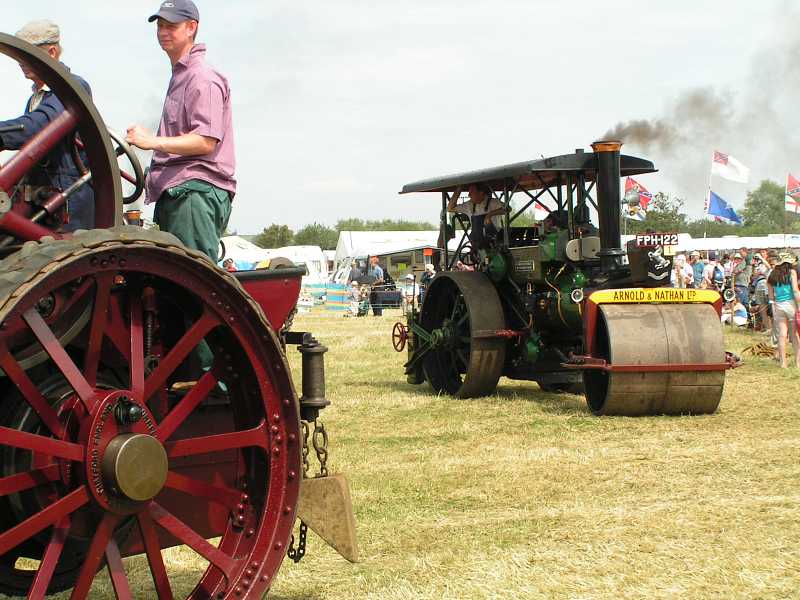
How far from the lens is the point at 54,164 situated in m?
3.16

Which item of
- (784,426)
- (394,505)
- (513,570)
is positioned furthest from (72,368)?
(784,426)

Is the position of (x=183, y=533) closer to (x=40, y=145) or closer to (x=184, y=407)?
(x=184, y=407)

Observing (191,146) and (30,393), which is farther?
(191,146)

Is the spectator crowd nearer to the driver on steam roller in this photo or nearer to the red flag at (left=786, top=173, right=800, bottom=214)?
the red flag at (left=786, top=173, right=800, bottom=214)

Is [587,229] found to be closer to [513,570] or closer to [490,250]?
[490,250]

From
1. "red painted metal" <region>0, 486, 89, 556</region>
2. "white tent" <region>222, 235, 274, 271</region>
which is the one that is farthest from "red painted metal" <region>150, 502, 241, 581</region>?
"white tent" <region>222, 235, 274, 271</region>

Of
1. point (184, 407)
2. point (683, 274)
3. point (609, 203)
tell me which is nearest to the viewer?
point (184, 407)

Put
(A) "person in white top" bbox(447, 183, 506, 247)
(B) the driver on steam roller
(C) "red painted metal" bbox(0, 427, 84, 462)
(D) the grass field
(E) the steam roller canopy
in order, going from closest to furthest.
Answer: (C) "red painted metal" bbox(0, 427, 84, 462) → (B) the driver on steam roller → (D) the grass field → (E) the steam roller canopy → (A) "person in white top" bbox(447, 183, 506, 247)

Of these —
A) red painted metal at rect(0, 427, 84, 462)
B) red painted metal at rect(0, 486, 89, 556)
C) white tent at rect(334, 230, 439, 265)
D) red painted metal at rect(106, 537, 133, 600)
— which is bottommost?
red painted metal at rect(106, 537, 133, 600)

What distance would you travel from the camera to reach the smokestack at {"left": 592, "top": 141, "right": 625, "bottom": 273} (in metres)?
9.46

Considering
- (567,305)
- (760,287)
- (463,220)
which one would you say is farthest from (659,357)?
(760,287)

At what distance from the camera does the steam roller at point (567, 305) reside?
873 cm

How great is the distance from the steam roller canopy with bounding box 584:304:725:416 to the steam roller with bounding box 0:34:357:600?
5605mm

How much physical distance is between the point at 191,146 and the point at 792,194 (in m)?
29.2
